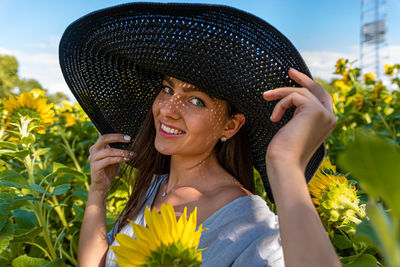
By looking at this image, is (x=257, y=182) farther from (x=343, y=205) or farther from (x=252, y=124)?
(x=343, y=205)

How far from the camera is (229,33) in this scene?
0.88 m

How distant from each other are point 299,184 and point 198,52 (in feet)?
1.64

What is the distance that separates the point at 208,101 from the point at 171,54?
17 centimetres

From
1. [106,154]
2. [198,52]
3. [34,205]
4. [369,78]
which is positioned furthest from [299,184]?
[369,78]

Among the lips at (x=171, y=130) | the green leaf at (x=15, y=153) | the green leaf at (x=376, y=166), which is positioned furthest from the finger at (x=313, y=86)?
the green leaf at (x=15, y=153)

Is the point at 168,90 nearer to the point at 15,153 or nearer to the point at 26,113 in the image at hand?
the point at 15,153

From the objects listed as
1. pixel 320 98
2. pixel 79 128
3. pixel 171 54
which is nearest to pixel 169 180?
pixel 171 54

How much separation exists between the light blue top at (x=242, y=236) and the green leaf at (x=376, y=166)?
0.67 metres

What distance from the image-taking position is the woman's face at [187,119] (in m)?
1.04

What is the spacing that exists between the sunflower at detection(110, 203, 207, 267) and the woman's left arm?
155mm

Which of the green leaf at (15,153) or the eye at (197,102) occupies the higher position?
the eye at (197,102)

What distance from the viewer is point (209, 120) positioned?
41.4 inches

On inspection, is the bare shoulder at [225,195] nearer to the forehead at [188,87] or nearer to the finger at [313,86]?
the forehead at [188,87]

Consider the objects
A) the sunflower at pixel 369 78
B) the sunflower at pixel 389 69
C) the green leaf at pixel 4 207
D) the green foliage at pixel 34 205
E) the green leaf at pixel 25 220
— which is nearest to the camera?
the green leaf at pixel 4 207
